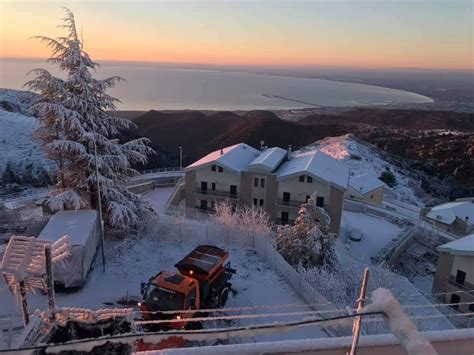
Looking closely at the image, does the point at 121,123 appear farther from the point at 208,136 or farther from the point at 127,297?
the point at 208,136

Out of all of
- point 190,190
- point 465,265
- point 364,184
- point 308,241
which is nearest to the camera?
point 308,241

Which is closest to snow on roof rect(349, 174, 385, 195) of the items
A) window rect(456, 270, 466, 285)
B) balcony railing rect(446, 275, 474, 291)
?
balcony railing rect(446, 275, 474, 291)

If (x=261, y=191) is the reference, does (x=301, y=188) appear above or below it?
above

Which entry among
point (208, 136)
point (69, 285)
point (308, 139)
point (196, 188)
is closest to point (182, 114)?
point (208, 136)

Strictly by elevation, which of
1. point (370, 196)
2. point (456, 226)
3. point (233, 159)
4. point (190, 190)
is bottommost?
point (456, 226)

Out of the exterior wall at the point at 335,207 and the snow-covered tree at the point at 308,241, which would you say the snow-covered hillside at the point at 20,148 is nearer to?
the exterior wall at the point at 335,207

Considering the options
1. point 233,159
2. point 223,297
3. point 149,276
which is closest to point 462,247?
point 223,297

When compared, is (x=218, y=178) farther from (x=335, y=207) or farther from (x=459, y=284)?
(x=459, y=284)

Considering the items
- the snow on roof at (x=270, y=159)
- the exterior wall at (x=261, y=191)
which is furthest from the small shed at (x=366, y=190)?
the exterior wall at (x=261, y=191)
